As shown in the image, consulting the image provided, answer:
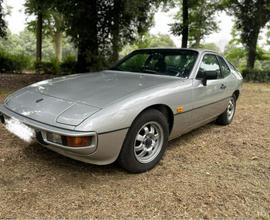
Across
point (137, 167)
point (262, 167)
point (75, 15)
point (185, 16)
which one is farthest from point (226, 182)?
point (185, 16)

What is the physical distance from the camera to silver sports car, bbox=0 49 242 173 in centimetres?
251

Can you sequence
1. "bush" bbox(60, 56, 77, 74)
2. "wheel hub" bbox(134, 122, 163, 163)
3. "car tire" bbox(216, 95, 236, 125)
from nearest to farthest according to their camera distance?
"wheel hub" bbox(134, 122, 163, 163) < "car tire" bbox(216, 95, 236, 125) < "bush" bbox(60, 56, 77, 74)

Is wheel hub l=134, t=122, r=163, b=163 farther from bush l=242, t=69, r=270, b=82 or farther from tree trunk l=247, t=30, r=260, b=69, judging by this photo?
tree trunk l=247, t=30, r=260, b=69

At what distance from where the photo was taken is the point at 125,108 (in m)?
2.65

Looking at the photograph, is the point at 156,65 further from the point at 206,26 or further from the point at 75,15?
the point at 206,26

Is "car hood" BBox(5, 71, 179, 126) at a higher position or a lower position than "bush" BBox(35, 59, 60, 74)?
higher

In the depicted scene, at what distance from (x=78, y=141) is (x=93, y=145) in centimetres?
15

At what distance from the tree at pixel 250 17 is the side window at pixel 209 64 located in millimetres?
10176

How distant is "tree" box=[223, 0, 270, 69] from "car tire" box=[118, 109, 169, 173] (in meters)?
12.0

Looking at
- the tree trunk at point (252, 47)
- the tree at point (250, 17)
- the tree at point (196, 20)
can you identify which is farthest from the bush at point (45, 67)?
the tree trunk at point (252, 47)

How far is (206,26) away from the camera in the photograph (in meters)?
14.5

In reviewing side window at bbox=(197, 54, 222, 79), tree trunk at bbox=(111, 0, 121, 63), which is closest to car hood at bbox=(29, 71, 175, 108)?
side window at bbox=(197, 54, 222, 79)

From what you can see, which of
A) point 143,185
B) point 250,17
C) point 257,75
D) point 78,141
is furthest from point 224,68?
point 250,17

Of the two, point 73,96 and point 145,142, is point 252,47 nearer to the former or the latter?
point 145,142
